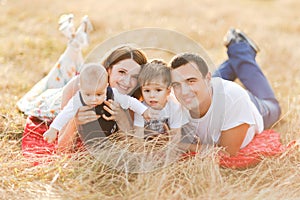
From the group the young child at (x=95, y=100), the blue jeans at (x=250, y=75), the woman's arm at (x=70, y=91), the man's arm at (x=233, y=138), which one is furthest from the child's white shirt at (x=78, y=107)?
the blue jeans at (x=250, y=75)

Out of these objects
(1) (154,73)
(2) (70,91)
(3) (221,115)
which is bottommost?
(3) (221,115)

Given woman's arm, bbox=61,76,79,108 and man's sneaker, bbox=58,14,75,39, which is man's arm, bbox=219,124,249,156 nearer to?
woman's arm, bbox=61,76,79,108

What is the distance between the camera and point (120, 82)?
254 centimetres

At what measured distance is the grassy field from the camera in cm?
241

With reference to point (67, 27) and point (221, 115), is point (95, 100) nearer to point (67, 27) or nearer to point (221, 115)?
point (221, 115)

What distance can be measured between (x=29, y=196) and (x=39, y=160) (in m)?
0.31

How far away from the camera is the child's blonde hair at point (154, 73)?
243cm

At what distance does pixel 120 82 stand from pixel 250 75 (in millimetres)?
1403

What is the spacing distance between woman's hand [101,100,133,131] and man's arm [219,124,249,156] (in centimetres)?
52

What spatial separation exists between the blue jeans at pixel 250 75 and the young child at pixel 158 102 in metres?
1.03

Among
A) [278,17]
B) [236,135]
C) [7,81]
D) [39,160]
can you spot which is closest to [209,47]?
[278,17]

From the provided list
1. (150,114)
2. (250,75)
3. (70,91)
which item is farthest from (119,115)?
(250,75)

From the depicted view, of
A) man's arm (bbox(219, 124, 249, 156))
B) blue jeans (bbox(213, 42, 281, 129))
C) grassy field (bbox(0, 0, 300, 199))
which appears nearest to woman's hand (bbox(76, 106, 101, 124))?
grassy field (bbox(0, 0, 300, 199))

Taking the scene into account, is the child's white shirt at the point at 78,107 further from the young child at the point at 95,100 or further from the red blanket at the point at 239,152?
the red blanket at the point at 239,152
